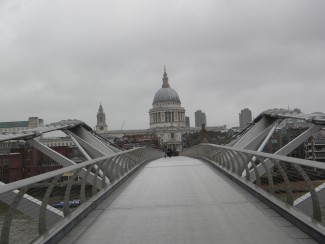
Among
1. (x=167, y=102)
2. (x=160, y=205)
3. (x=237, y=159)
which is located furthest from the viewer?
(x=167, y=102)

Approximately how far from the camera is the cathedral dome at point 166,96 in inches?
6388

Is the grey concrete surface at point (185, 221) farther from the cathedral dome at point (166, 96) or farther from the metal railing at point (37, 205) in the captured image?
the cathedral dome at point (166, 96)

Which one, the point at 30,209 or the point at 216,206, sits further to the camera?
the point at 216,206

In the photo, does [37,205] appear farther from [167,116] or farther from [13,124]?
[13,124]

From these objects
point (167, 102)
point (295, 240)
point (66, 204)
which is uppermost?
point (167, 102)

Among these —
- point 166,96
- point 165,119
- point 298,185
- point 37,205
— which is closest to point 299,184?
point 298,185

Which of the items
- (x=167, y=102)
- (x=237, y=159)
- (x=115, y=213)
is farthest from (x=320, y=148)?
(x=167, y=102)

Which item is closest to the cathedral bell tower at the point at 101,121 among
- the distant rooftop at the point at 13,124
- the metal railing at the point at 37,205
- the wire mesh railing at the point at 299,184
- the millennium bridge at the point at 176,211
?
the distant rooftop at the point at 13,124

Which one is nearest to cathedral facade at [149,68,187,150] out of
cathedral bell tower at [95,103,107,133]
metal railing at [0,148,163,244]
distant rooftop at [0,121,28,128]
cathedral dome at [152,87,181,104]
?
cathedral dome at [152,87,181,104]

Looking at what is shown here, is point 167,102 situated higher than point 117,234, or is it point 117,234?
point 167,102

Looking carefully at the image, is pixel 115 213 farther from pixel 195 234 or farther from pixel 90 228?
pixel 195 234

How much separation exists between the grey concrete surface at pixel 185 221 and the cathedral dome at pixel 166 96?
502 feet

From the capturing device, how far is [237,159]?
11578 mm

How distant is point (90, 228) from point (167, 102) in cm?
15525
